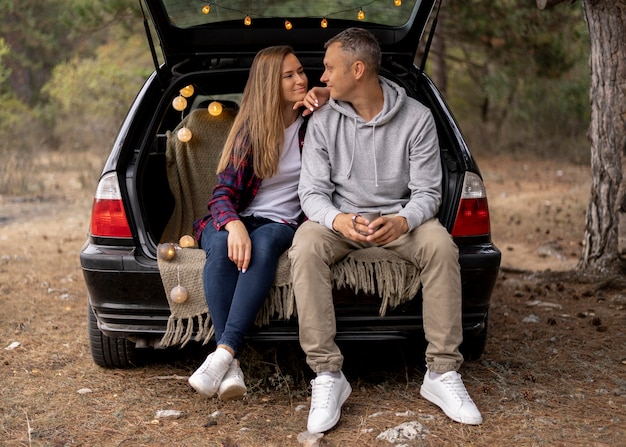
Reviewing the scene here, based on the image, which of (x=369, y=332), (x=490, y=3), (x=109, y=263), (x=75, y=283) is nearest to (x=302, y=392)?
(x=369, y=332)

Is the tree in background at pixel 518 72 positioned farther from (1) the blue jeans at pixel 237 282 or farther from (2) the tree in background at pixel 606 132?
(1) the blue jeans at pixel 237 282

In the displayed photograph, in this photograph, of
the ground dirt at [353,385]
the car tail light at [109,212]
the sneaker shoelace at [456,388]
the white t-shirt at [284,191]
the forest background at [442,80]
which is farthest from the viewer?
the forest background at [442,80]

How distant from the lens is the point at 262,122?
3498 mm

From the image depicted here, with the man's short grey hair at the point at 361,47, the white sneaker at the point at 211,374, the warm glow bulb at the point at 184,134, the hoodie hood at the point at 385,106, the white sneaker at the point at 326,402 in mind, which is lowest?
the white sneaker at the point at 326,402

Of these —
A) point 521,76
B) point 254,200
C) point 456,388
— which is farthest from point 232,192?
point 521,76

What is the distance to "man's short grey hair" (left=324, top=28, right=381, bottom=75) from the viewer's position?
3.39 m

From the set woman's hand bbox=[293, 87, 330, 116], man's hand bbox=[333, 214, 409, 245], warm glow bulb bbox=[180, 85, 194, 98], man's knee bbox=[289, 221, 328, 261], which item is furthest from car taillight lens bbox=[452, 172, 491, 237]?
warm glow bulb bbox=[180, 85, 194, 98]

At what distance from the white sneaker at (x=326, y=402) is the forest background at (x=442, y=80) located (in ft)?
21.0

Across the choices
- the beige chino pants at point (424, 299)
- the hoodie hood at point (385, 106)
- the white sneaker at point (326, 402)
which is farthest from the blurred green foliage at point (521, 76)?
the white sneaker at point (326, 402)

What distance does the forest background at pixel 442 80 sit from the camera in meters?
10.3

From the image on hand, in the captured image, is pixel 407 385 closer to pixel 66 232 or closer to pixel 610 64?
pixel 610 64

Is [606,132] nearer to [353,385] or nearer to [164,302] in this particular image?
[353,385]

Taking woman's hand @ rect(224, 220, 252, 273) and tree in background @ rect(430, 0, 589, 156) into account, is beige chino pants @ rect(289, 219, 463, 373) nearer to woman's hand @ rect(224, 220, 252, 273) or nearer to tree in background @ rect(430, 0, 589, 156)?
woman's hand @ rect(224, 220, 252, 273)

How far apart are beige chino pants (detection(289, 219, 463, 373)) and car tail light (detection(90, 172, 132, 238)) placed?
28.9 inches
